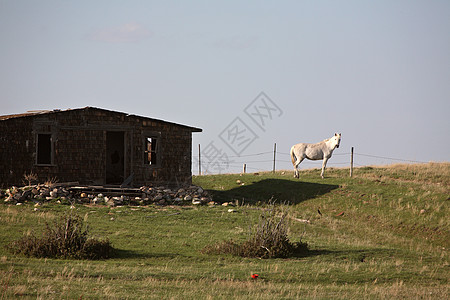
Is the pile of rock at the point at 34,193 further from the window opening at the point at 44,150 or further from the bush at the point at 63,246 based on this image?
the bush at the point at 63,246

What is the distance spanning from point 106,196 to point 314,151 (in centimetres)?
1568

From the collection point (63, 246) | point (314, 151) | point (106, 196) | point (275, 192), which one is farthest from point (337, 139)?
point (63, 246)

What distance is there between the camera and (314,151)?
38.6 m

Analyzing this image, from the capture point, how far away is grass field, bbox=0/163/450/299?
41.0ft

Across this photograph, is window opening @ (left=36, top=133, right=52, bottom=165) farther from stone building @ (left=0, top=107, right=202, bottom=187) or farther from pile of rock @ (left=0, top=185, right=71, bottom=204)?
pile of rock @ (left=0, top=185, right=71, bottom=204)

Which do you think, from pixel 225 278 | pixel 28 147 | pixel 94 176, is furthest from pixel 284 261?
pixel 28 147

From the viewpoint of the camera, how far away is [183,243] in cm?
1942

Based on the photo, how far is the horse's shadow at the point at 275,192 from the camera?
104 feet

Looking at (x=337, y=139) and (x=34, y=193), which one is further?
(x=337, y=139)

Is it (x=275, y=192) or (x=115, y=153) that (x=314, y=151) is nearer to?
(x=275, y=192)

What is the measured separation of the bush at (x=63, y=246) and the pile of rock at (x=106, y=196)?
1022 cm

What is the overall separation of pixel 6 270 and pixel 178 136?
19.9 meters

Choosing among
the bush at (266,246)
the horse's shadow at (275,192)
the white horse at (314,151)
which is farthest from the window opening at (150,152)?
the bush at (266,246)

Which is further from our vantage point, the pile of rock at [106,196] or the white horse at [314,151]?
the white horse at [314,151]
